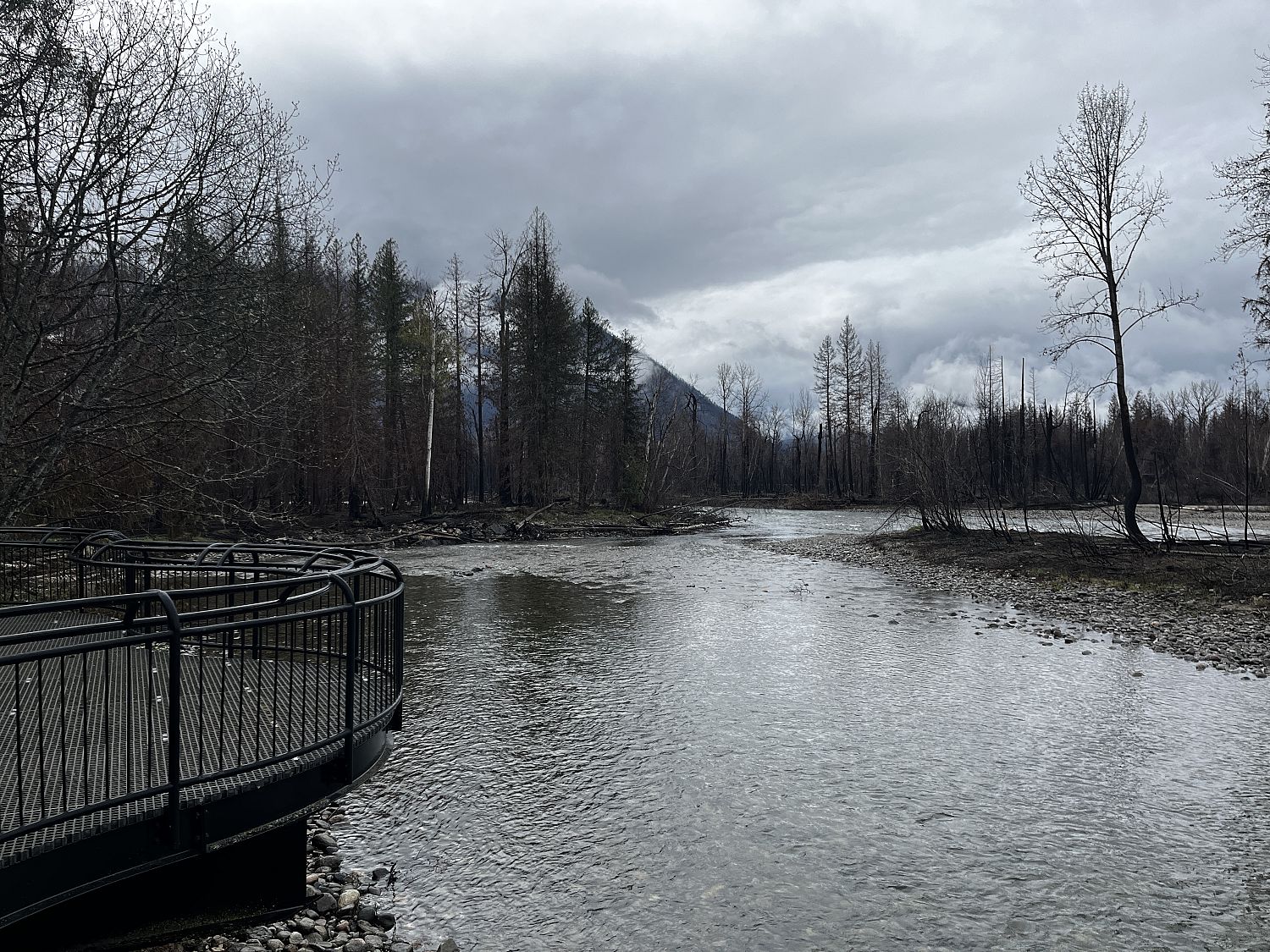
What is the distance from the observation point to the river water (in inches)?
188

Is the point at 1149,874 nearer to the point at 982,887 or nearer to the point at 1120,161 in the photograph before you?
the point at 982,887

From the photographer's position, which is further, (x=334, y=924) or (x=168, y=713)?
(x=334, y=924)

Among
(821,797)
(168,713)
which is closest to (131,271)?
(168,713)

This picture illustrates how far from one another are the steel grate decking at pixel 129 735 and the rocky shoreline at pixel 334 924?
0.99m

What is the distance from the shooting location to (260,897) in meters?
4.90

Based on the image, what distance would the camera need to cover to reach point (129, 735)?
3.69m

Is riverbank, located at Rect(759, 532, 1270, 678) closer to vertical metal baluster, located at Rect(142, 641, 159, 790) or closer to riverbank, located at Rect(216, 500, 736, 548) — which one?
vertical metal baluster, located at Rect(142, 641, 159, 790)

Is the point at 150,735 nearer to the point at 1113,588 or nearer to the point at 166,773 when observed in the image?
the point at 166,773

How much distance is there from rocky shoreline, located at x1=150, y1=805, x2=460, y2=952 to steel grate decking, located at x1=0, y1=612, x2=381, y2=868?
39.2 inches

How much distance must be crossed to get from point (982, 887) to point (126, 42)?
14100 millimetres

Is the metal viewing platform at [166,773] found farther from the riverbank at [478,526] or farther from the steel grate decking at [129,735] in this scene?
the riverbank at [478,526]

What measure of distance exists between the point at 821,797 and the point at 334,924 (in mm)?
4107

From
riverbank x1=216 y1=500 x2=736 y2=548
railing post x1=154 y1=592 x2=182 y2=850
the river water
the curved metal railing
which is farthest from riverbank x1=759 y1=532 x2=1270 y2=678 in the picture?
riverbank x1=216 y1=500 x2=736 y2=548

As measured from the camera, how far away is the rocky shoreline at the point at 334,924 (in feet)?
14.3
